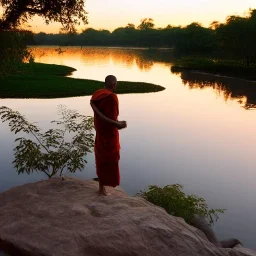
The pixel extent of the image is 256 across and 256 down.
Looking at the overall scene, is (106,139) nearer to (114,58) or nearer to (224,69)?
(224,69)

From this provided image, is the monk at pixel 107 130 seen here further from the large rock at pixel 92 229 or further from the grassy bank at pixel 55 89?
the grassy bank at pixel 55 89

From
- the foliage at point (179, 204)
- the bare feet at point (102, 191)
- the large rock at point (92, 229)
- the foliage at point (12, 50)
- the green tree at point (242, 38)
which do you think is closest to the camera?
the large rock at point (92, 229)

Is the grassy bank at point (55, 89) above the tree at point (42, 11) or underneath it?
underneath

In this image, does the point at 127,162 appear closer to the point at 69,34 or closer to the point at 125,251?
the point at 69,34

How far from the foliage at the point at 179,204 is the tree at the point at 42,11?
573 cm

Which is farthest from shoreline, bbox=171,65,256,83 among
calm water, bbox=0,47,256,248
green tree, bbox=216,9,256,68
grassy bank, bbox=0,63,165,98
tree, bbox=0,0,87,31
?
tree, bbox=0,0,87,31

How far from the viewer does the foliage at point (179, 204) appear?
8711mm

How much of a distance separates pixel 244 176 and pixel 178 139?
16.5 feet

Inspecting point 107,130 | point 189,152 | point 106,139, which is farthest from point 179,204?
point 189,152

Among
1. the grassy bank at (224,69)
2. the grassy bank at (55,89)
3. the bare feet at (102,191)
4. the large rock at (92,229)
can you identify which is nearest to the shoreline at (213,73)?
the grassy bank at (224,69)

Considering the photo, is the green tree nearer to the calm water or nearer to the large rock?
the calm water

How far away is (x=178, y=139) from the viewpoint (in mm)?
16641

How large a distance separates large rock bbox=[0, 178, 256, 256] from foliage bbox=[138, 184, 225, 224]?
1436 mm

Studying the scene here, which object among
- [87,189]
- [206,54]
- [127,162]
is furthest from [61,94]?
[206,54]
